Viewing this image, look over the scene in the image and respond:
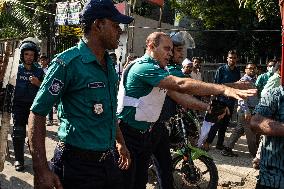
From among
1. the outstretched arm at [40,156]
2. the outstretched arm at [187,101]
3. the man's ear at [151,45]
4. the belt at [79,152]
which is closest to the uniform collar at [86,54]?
the outstretched arm at [40,156]

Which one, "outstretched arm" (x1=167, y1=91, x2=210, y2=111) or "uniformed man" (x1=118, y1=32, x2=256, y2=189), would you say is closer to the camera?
"uniformed man" (x1=118, y1=32, x2=256, y2=189)

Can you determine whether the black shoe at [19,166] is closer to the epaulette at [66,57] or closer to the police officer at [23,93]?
the police officer at [23,93]

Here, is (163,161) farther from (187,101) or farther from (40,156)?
(40,156)

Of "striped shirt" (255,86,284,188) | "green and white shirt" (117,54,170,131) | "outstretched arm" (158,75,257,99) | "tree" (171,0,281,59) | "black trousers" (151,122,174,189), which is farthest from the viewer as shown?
"tree" (171,0,281,59)

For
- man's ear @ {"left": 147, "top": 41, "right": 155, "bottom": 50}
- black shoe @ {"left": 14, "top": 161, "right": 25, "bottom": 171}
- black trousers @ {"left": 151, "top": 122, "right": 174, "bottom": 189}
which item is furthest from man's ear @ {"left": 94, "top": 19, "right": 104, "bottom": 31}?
black shoe @ {"left": 14, "top": 161, "right": 25, "bottom": 171}

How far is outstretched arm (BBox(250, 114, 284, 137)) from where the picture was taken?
2.86m

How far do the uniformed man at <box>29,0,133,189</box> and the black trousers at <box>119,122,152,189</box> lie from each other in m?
0.93

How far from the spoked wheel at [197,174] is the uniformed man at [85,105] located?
2676mm

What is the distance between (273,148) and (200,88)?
695 millimetres

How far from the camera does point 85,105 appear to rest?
2.80 m

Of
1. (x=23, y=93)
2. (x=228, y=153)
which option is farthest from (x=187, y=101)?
(x=228, y=153)

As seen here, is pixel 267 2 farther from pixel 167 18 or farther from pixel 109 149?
pixel 167 18

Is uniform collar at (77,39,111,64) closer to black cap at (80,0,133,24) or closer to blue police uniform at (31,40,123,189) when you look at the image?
blue police uniform at (31,40,123,189)

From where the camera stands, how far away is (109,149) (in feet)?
9.90
